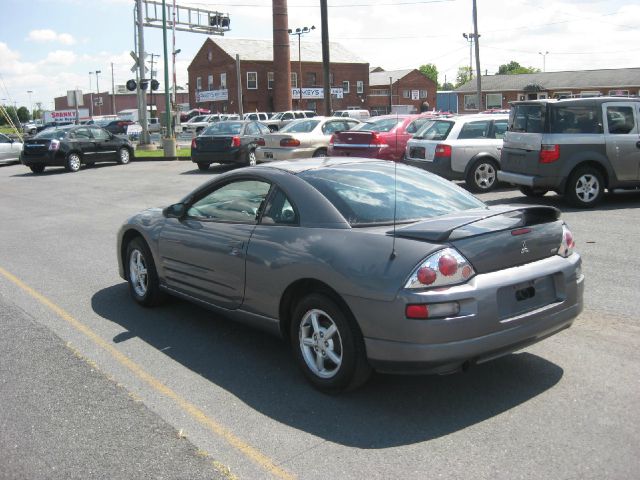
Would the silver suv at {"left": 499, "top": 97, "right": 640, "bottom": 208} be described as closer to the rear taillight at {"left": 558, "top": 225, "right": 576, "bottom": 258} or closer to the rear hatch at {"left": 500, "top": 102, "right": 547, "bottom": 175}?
the rear hatch at {"left": 500, "top": 102, "right": 547, "bottom": 175}

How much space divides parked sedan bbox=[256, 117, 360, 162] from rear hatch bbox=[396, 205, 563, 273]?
1433 centimetres

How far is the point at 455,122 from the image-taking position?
46.2 feet

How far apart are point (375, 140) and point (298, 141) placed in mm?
3912

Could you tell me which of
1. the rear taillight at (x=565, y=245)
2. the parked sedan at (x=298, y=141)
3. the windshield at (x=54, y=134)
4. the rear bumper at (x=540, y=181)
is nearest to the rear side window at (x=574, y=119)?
the rear bumper at (x=540, y=181)

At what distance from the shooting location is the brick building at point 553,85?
7081cm

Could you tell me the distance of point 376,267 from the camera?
4.00 metres

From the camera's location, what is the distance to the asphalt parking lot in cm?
348

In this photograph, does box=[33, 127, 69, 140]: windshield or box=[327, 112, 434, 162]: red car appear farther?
box=[33, 127, 69, 140]: windshield

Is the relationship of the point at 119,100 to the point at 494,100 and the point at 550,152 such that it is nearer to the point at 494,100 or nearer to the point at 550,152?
the point at 494,100

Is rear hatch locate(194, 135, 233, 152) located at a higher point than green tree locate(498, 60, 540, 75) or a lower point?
lower

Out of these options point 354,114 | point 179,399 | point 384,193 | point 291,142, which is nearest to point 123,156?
point 291,142

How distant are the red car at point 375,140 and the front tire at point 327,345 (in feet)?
35.1

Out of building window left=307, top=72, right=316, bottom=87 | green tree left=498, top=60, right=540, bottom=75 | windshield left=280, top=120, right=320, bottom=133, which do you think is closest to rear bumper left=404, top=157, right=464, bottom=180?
windshield left=280, top=120, right=320, bottom=133

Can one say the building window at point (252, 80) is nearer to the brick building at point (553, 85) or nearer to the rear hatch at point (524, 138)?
the brick building at point (553, 85)
